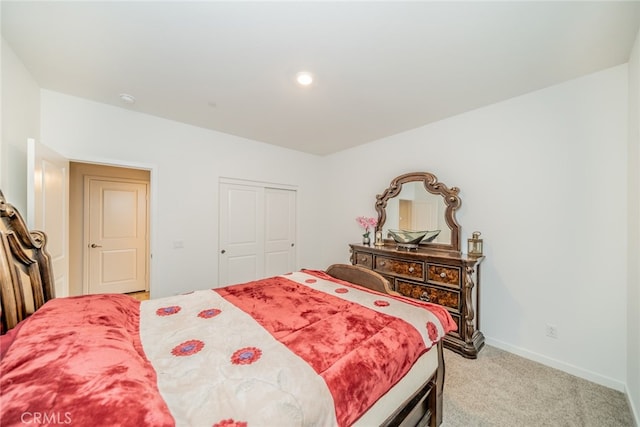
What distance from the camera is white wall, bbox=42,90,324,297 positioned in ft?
8.34

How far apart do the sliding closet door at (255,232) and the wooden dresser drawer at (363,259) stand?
1392mm

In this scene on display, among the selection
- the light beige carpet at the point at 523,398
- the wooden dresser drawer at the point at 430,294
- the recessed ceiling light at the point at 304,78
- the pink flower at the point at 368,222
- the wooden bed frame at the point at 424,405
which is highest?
the recessed ceiling light at the point at 304,78

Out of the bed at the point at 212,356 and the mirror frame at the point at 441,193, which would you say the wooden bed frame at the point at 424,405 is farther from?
the mirror frame at the point at 441,193

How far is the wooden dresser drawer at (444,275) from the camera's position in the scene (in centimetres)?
248

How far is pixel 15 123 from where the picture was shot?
1912 mm

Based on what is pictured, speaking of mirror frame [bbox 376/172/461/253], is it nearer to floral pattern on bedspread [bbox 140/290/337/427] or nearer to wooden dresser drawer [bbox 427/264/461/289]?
wooden dresser drawer [bbox 427/264/461/289]

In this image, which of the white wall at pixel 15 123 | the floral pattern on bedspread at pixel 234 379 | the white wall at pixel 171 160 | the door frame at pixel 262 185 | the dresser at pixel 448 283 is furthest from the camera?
the door frame at pixel 262 185

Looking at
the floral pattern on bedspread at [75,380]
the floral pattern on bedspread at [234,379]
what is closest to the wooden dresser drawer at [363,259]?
the floral pattern on bedspread at [234,379]

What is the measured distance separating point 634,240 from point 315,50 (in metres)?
2.71

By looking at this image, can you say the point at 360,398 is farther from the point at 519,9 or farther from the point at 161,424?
the point at 519,9

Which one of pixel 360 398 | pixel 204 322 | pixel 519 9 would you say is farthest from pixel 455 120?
pixel 204 322

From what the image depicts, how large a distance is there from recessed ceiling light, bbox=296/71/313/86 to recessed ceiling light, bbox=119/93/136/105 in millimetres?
1800

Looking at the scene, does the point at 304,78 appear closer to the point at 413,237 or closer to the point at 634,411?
the point at 413,237

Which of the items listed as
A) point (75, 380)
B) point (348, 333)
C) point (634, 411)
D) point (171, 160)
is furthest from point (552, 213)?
point (171, 160)
